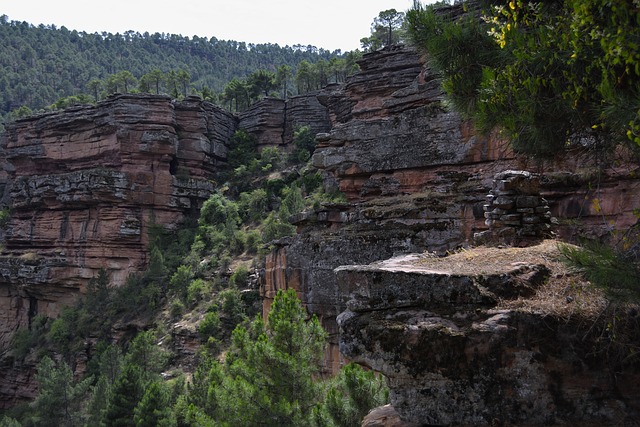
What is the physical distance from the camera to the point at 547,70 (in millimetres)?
4723

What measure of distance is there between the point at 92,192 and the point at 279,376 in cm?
3214

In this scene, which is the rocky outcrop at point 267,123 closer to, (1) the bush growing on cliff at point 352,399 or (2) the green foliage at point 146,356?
(2) the green foliage at point 146,356

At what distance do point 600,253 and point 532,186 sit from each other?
396cm

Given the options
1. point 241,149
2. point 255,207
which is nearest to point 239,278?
point 255,207

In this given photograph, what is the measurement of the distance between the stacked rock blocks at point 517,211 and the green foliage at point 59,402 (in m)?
24.1

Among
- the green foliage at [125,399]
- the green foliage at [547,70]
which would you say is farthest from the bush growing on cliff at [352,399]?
the green foliage at [125,399]

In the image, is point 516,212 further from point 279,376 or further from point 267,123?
point 267,123

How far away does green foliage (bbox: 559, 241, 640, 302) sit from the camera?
3.39 metres

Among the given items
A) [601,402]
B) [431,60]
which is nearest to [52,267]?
[431,60]

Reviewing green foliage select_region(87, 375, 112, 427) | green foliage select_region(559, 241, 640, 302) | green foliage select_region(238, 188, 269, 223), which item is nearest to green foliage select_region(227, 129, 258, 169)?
green foliage select_region(238, 188, 269, 223)

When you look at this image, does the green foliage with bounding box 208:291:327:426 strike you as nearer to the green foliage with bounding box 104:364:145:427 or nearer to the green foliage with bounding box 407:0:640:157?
the green foliage with bounding box 407:0:640:157

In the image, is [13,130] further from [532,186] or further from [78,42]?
[78,42]

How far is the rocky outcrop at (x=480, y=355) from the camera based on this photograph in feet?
12.8

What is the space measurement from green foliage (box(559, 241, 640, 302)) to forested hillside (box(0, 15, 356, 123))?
55.5m
